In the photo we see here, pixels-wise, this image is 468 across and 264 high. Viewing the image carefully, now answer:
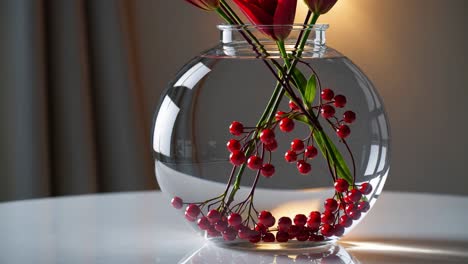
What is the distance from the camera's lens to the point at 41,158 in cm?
195

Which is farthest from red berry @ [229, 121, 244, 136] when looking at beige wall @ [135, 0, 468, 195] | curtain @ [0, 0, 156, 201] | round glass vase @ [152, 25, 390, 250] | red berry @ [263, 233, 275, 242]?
beige wall @ [135, 0, 468, 195]

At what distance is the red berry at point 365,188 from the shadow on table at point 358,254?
0.06m

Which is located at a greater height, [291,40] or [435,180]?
[291,40]

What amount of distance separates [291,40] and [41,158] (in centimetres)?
128

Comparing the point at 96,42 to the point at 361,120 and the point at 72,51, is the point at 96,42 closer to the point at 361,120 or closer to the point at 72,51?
the point at 72,51

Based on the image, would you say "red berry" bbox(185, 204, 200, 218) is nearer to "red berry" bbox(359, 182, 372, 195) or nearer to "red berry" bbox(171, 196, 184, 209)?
"red berry" bbox(171, 196, 184, 209)

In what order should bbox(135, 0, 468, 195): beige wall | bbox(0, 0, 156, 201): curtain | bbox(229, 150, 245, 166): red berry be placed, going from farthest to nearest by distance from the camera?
bbox(135, 0, 468, 195): beige wall < bbox(0, 0, 156, 201): curtain < bbox(229, 150, 245, 166): red berry

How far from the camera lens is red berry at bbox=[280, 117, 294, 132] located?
0.77 meters

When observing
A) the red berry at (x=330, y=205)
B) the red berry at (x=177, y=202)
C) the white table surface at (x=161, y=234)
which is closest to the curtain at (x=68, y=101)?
the white table surface at (x=161, y=234)

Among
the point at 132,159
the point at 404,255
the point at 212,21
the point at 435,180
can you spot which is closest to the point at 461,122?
the point at 435,180

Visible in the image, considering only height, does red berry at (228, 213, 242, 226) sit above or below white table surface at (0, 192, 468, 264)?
above

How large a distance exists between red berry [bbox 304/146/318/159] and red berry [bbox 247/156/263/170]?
1.9 inches

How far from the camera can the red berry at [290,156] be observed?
2.56 ft

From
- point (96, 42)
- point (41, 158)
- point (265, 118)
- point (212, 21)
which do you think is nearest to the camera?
point (265, 118)
